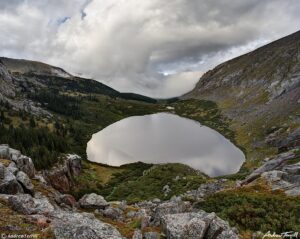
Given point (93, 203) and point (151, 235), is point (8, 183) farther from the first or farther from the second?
point (151, 235)

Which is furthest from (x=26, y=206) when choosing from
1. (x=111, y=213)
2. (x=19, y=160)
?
(x=19, y=160)

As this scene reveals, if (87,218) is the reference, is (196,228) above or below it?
below

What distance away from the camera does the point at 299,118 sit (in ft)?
509

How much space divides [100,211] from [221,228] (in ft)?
58.6

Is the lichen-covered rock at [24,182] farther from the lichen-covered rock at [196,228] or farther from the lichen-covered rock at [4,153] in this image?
the lichen-covered rock at [196,228]

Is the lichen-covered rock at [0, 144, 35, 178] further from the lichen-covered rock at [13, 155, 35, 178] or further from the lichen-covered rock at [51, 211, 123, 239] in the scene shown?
the lichen-covered rock at [51, 211, 123, 239]

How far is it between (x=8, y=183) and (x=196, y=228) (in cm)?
2226

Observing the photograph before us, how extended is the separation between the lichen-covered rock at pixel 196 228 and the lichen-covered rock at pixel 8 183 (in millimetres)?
19281

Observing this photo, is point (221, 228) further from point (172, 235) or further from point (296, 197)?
point (296, 197)

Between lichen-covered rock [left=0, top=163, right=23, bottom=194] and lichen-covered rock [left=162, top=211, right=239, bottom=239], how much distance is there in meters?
19.3

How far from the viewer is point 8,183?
34.0 metres

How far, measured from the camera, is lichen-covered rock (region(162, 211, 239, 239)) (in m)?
21.7

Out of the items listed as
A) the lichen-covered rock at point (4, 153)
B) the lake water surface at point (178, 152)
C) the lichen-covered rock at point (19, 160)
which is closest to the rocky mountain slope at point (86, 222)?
the lichen-covered rock at point (19, 160)

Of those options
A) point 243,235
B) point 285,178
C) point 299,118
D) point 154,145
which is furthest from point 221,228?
point 154,145
